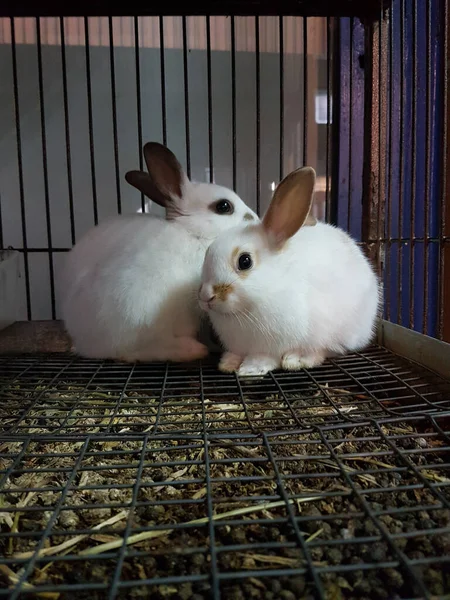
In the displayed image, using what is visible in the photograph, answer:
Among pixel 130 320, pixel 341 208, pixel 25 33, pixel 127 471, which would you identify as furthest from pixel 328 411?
pixel 25 33

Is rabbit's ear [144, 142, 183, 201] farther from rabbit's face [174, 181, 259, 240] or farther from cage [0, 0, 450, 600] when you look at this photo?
cage [0, 0, 450, 600]

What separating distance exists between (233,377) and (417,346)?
62 cm

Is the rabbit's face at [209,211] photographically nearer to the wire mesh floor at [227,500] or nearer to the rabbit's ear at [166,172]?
the rabbit's ear at [166,172]

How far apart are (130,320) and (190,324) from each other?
229 millimetres

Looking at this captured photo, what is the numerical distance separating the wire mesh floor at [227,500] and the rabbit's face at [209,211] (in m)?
0.63

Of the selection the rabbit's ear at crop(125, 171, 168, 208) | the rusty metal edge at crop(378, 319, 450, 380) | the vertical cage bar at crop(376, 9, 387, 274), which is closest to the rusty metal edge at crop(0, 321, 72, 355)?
the rabbit's ear at crop(125, 171, 168, 208)

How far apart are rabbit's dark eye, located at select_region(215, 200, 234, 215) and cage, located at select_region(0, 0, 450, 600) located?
39 cm

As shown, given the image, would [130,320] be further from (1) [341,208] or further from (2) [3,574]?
(1) [341,208]

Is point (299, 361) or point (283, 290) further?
point (299, 361)

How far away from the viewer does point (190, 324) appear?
182 cm

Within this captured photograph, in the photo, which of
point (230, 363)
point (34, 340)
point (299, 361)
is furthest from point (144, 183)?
point (299, 361)

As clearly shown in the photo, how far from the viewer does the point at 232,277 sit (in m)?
1.50

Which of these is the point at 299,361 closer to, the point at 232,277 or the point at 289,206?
the point at 232,277

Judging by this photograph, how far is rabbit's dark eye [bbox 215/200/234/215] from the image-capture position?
2.01 meters
